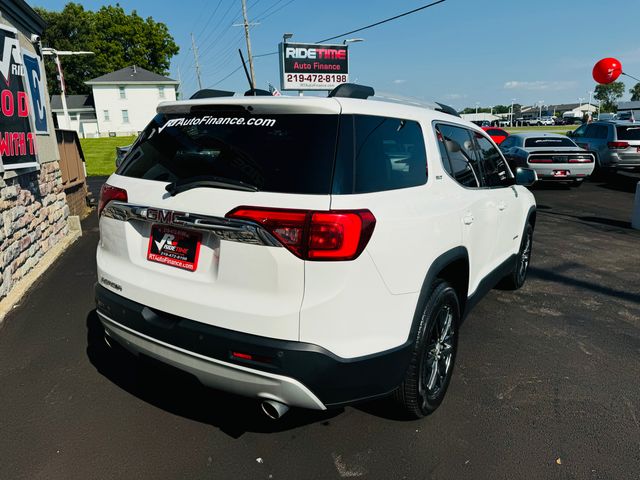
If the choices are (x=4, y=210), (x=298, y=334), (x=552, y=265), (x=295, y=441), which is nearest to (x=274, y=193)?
(x=298, y=334)

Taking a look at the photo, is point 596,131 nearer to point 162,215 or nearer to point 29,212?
point 29,212

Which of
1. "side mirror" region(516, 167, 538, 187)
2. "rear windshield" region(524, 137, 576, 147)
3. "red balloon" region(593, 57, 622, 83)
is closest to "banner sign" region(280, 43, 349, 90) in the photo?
"red balloon" region(593, 57, 622, 83)

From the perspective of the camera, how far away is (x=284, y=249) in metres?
2.04

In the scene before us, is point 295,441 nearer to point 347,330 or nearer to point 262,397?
point 262,397

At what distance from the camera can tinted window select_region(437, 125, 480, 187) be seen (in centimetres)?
308

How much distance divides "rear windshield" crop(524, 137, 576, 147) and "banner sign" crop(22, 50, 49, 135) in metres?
12.0

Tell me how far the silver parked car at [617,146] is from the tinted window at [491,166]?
12115 mm

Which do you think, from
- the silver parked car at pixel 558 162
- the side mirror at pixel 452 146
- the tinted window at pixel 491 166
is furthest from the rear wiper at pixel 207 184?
the silver parked car at pixel 558 162

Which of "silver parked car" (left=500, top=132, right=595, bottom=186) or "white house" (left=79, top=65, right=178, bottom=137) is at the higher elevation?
"white house" (left=79, top=65, right=178, bottom=137)

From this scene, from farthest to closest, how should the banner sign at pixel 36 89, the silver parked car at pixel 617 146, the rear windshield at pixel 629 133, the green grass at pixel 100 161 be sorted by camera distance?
the green grass at pixel 100 161, the rear windshield at pixel 629 133, the silver parked car at pixel 617 146, the banner sign at pixel 36 89

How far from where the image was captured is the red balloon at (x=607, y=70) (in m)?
18.9

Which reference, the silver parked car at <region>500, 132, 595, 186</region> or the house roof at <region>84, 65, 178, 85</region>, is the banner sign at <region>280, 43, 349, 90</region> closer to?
the silver parked car at <region>500, 132, 595, 186</region>

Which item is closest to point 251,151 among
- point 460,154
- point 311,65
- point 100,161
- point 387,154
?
point 387,154

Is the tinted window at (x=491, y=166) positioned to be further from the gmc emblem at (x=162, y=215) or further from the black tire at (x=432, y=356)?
the gmc emblem at (x=162, y=215)
